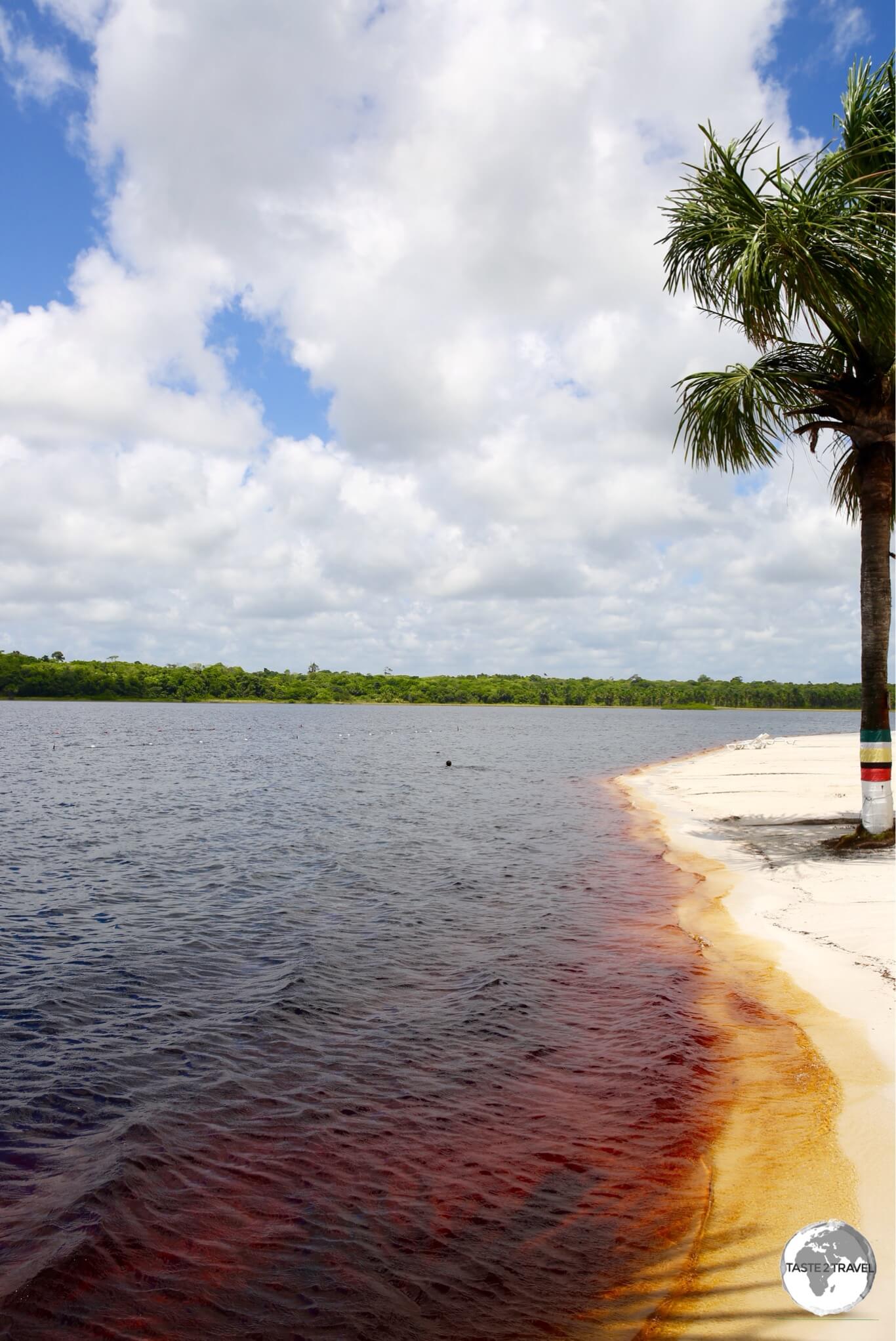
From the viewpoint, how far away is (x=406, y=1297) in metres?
5.23

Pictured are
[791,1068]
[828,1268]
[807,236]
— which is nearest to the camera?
[828,1268]

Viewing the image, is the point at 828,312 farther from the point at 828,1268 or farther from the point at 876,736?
the point at 828,1268

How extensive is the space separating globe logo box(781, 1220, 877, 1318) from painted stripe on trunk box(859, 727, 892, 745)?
12.6m

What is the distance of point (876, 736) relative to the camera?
1580cm

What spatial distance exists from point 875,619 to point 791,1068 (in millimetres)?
11160

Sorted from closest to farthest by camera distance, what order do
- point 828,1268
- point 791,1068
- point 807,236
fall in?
point 828,1268 → point 791,1068 → point 807,236

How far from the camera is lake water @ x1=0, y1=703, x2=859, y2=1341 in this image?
5.38 meters

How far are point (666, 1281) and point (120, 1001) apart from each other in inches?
326

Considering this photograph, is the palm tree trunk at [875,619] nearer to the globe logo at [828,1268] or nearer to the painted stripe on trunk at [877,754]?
the painted stripe on trunk at [877,754]

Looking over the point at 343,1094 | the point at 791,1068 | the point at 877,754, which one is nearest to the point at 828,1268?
the point at 791,1068

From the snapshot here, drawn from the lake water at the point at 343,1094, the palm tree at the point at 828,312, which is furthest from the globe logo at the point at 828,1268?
the palm tree at the point at 828,312

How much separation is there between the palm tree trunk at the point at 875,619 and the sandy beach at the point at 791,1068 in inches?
49.2

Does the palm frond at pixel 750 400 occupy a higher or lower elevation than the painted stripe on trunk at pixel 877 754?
higher

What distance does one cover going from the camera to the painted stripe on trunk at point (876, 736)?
1565 cm
